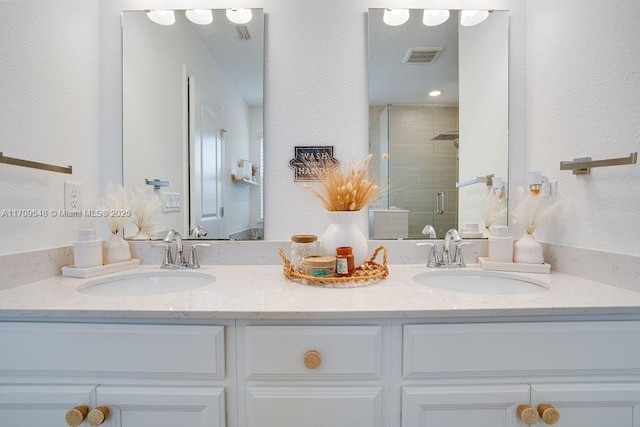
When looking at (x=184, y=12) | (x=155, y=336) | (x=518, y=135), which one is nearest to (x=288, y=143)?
(x=184, y=12)

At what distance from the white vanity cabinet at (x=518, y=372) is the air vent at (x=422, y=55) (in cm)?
107

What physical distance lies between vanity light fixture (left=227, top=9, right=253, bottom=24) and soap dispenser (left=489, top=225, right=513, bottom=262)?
1.32m

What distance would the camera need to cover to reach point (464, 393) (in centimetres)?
76

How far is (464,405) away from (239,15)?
5.10 ft

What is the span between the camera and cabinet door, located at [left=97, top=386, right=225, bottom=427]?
0.76 metres

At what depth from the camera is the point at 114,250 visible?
120 centimetres

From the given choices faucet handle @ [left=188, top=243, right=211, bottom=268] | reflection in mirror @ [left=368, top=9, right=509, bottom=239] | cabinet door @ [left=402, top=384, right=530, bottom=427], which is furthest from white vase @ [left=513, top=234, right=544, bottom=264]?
faucet handle @ [left=188, top=243, right=211, bottom=268]

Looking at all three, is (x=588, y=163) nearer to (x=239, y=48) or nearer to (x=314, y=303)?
(x=314, y=303)

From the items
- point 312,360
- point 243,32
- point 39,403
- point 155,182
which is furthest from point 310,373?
point 243,32

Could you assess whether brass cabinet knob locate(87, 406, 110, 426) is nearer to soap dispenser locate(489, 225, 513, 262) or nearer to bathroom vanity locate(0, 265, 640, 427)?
bathroom vanity locate(0, 265, 640, 427)

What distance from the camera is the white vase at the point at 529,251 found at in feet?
3.77

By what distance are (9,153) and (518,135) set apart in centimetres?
185

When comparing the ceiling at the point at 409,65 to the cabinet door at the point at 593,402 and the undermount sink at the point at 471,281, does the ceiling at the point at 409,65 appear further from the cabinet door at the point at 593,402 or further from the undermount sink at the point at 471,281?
the cabinet door at the point at 593,402

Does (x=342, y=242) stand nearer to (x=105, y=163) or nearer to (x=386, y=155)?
(x=386, y=155)
